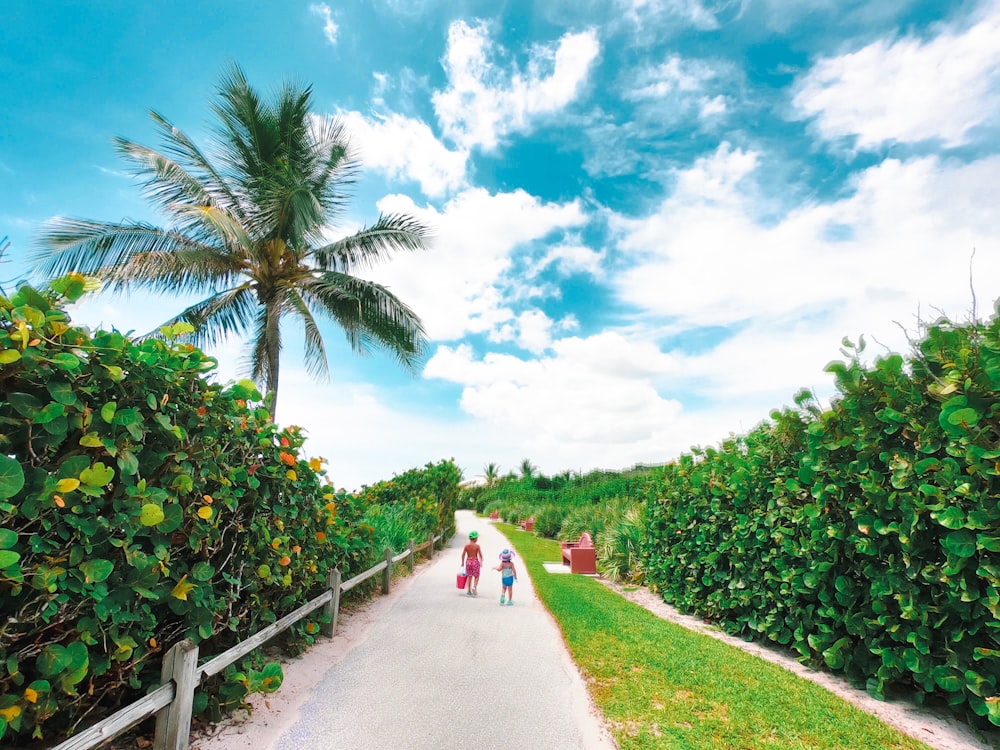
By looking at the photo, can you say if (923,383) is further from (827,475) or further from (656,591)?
(656,591)

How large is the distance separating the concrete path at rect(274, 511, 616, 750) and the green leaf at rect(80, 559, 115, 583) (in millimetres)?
2295

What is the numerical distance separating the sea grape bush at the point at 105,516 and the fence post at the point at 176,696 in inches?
5.8

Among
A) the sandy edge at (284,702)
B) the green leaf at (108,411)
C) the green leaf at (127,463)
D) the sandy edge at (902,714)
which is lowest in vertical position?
the sandy edge at (284,702)

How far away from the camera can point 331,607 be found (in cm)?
704

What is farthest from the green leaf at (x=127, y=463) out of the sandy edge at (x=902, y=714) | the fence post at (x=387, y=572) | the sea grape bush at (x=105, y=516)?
the fence post at (x=387, y=572)

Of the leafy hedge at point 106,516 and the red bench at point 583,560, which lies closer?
the leafy hedge at point 106,516

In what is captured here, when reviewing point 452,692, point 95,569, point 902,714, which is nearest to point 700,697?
point 902,714

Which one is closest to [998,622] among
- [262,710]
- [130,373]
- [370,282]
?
[262,710]

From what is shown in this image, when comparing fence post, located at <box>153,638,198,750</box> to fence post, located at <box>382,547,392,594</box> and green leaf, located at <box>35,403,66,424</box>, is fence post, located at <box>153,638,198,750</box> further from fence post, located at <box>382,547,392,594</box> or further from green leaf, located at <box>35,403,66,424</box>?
fence post, located at <box>382,547,392,594</box>

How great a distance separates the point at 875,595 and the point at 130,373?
22.1ft

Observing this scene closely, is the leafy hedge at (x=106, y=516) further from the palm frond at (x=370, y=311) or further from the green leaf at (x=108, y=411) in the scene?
the palm frond at (x=370, y=311)

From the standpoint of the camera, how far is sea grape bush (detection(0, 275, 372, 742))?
8.57 ft

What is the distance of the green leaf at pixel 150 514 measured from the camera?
3053 millimetres

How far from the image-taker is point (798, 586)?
6328mm
